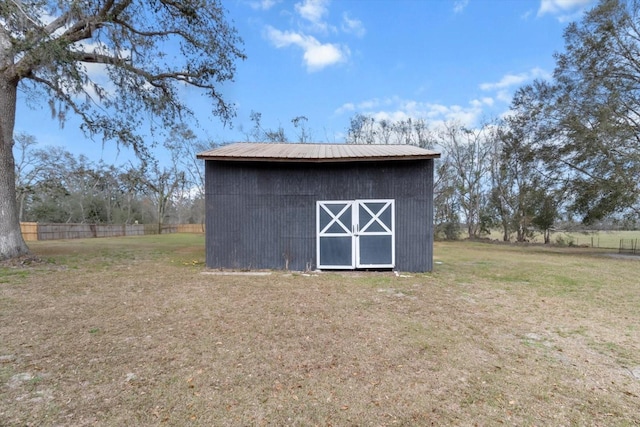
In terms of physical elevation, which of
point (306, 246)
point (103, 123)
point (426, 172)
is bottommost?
point (306, 246)

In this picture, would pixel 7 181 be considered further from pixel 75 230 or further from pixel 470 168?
pixel 470 168

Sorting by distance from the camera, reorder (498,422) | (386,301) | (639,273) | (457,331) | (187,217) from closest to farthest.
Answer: (498,422) < (457,331) < (386,301) < (639,273) < (187,217)

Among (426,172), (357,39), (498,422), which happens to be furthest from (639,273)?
(357,39)

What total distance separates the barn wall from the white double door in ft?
0.72

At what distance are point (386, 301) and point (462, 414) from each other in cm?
334

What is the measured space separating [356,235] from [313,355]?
5515mm

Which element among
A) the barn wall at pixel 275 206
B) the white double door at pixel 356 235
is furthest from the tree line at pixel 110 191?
the white double door at pixel 356 235

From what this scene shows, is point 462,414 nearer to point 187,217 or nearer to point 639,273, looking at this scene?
point 639,273

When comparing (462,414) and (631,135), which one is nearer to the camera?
(462,414)

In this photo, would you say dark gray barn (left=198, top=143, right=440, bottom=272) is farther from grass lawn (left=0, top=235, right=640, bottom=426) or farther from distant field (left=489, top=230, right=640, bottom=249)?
distant field (left=489, top=230, right=640, bottom=249)

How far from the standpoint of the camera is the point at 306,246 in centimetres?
901

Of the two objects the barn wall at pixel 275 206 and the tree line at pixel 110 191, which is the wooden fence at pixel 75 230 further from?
the barn wall at pixel 275 206

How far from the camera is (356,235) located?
8.92 meters

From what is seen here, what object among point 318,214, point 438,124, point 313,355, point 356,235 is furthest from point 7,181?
point 438,124
